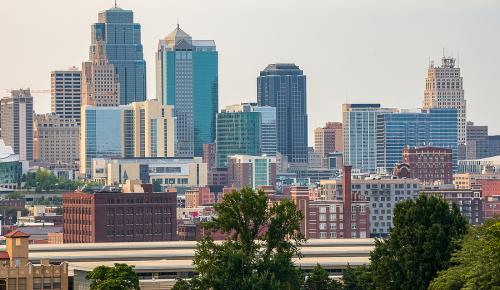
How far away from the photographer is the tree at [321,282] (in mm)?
109500

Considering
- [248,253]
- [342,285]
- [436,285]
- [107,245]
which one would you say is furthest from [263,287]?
[107,245]

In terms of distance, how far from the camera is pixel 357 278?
10600 centimetres

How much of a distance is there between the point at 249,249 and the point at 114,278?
5970 mm

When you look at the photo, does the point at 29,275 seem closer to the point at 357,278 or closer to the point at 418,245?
the point at 418,245

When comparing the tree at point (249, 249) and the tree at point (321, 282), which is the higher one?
the tree at point (249, 249)

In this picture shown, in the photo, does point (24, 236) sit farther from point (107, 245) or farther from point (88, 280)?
point (107, 245)

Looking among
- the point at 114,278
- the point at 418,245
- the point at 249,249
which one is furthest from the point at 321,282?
the point at 114,278

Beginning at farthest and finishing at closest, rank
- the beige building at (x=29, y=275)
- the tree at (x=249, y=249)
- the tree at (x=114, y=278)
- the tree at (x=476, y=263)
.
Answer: the tree at (x=249, y=249) → the beige building at (x=29, y=275) → the tree at (x=114, y=278) → the tree at (x=476, y=263)

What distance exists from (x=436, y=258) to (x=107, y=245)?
168 ft

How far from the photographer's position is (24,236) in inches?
3871

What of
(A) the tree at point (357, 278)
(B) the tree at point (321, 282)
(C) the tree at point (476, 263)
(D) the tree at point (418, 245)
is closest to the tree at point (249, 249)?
(A) the tree at point (357, 278)

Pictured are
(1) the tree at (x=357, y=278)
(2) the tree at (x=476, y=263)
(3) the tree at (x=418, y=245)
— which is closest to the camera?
(2) the tree at (x=476, y=263)

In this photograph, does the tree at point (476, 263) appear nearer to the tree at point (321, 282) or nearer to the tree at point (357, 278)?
the tree at point (357, 278)

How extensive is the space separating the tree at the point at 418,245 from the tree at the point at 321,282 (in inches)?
476
